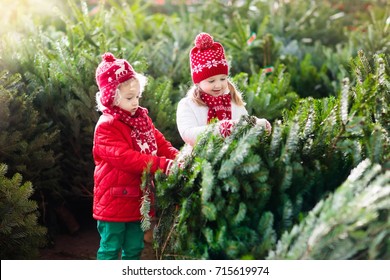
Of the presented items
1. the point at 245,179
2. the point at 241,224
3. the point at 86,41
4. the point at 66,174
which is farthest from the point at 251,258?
the point at 86,41

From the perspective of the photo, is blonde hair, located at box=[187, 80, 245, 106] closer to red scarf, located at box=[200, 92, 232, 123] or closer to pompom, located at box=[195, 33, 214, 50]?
red scarf, located at box=[200, 92, 232, 123]

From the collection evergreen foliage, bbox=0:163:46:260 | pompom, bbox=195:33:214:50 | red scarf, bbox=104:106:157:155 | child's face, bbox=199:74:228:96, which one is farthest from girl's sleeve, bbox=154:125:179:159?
evergreen foliage, bbox=0:163:46:260

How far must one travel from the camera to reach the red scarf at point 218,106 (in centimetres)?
409

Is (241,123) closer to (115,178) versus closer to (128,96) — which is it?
(128,96)

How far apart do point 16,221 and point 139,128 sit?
3.22 feet

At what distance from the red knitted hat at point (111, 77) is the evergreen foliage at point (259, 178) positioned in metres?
0.72

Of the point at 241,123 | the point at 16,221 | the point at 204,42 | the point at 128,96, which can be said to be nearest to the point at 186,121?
the point at 128,96

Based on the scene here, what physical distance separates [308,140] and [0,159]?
227 cm

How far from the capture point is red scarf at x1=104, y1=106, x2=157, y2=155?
389cm

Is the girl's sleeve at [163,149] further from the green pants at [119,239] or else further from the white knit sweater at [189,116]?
the green pants at [119,239]

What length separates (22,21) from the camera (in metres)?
6.98

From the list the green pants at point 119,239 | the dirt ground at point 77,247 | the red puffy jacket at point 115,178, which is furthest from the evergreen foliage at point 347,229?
the dirt ground at point 77,247

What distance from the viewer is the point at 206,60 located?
405 cm

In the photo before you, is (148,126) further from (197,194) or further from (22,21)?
(22,21)
